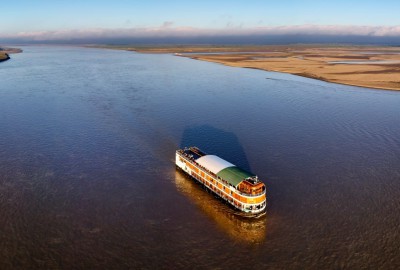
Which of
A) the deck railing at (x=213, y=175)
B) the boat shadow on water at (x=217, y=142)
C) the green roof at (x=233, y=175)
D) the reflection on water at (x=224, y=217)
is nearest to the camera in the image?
the reflection on water at (x=224, y=217)

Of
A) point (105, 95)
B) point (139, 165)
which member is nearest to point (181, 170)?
point (139, 165)

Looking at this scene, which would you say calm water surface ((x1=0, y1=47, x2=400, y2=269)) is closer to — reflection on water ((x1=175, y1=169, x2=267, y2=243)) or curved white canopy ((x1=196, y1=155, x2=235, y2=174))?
reflection on water ((x1=175, y1=169, x2=267, y2=243))

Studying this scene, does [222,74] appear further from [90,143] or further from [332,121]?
[90,143]

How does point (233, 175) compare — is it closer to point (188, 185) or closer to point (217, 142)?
point (188, 185)

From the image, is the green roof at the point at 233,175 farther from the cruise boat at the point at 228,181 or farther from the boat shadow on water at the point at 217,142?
the boat shadow on water at the point at 217,142

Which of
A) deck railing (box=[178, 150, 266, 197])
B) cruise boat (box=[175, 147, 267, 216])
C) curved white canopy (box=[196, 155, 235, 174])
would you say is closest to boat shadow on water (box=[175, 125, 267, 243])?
cruise boat (box=[175, 147, 267, 216])

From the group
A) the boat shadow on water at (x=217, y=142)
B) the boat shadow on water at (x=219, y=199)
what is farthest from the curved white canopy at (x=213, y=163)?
the boat shadow on water at (x=217, y=142)
